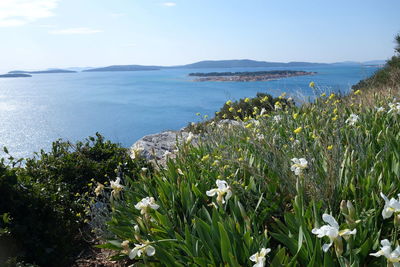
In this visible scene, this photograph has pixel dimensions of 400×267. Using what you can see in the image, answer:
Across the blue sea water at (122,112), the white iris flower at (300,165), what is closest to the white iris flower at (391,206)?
the white iris flower at (300,165)

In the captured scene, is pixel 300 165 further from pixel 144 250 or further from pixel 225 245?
pixel 144 250

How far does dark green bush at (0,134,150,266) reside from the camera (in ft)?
9.48

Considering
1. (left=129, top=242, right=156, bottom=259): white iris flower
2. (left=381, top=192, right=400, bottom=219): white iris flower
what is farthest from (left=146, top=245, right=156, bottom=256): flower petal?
(left=381, top=192, right=400, bottom=219): white iris flower

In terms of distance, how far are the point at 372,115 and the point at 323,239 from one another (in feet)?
9.23

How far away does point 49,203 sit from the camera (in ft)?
10.2

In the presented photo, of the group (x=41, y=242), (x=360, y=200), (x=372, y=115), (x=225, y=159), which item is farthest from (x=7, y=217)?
(x=372, y=115)

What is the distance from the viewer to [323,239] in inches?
82.3

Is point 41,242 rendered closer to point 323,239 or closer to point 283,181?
point 283,181

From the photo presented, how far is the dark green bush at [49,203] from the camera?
9.48 ft

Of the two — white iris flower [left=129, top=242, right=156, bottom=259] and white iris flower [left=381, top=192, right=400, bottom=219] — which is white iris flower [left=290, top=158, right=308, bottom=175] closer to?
white iris flower [left=381, top=192, right=400, bottom=219]

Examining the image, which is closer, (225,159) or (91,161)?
(225,159)

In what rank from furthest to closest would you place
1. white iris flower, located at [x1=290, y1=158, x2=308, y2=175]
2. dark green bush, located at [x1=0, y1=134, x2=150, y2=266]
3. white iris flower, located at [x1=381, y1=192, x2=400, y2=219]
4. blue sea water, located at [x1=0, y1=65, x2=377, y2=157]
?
1. blue sea water, located at [x1=0, y1=65, x2=377, y2=157]
2. dark green bush, located at [x1=0, y1=134, x2=150, y2=266]
3. white iris flower, located at [x1=290, y1=158, x2=308, y2=175]
4. white iris flower, located at [x1=381, y1=192, x2=400, y2=219]

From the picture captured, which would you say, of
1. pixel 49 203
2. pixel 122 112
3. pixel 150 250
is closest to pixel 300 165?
pixel 150 250

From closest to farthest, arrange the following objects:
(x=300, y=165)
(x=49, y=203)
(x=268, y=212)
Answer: (x=300, y=165)
(x=268, y=212)
(x=49, y=203)
